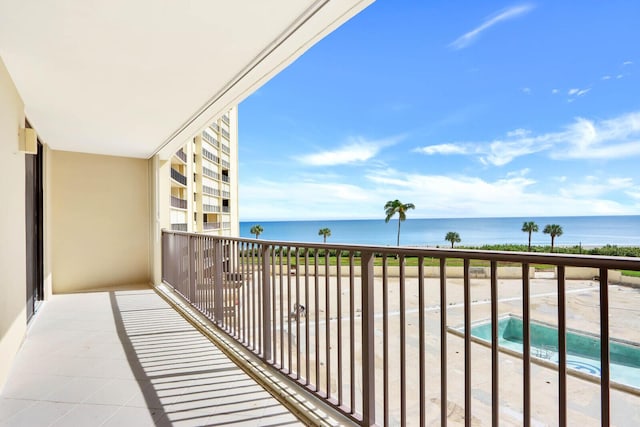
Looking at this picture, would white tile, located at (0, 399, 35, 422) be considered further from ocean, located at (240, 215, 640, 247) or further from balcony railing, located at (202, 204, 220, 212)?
ocean, located at (240, 215, 640, 247)

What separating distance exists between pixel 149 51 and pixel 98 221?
4233 millimetres

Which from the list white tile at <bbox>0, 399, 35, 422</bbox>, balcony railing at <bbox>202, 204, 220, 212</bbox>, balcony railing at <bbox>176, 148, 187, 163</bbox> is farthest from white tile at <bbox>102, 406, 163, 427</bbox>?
balcony railing at <bbox>202, 204, 220, 212</bbox>

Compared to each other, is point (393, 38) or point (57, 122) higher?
point (393, 38)

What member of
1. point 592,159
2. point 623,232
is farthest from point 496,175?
point 623,232

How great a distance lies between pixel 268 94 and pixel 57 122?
132ft

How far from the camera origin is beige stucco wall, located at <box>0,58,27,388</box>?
235 centimetres

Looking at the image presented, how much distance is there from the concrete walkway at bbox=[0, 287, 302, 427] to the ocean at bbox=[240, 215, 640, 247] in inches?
1789

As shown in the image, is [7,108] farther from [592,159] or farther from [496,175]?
[592,159]

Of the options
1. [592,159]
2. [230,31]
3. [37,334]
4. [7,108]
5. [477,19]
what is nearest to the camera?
[230,31]

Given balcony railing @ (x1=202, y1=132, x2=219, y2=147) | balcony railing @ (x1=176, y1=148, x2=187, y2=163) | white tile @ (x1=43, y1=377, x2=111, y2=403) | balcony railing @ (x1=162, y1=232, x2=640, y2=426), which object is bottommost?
white tile @ (x1=43, y1=377, x2=111, y2=403)

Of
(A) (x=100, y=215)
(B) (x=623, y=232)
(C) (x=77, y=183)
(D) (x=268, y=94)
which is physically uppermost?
(D) (x=268, y=94)

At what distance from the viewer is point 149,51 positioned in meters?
2.41

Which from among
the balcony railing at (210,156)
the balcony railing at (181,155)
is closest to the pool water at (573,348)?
the balcony railing at (181,155)

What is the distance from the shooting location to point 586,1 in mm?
35000
